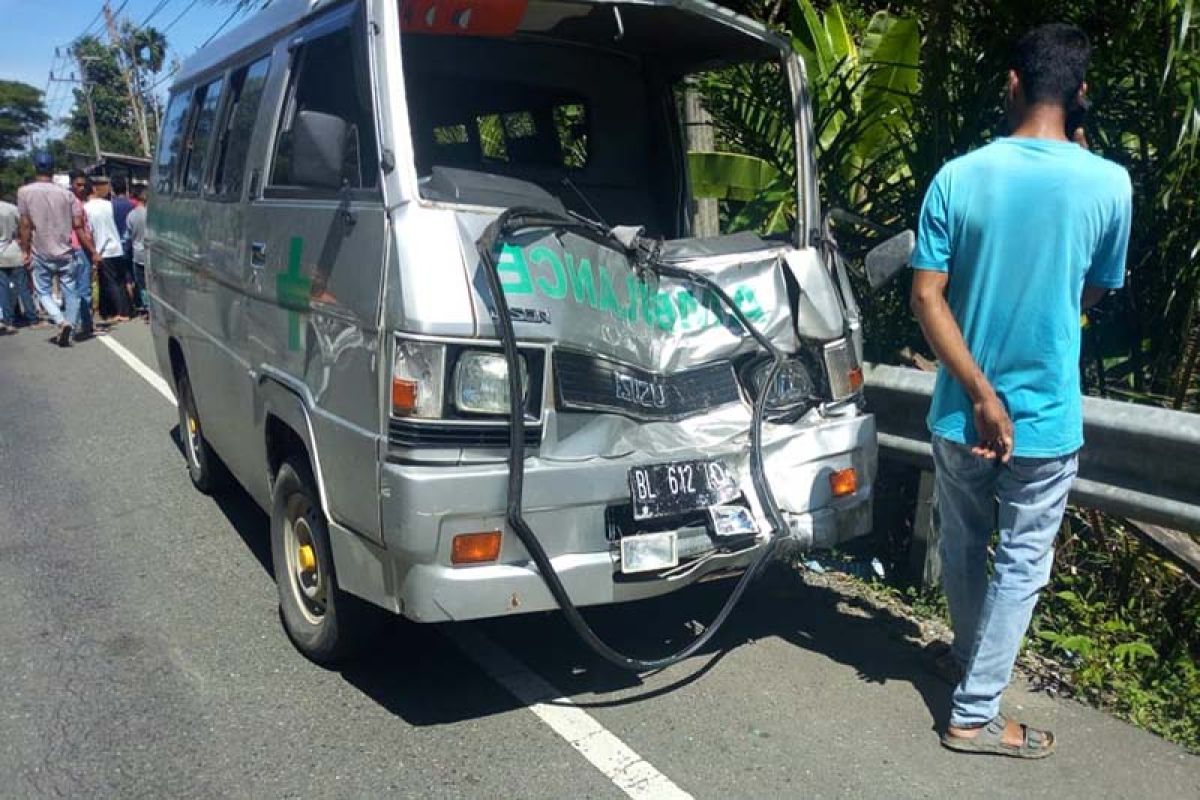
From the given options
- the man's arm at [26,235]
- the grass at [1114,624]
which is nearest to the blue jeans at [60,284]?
the man's arm at [26,235]

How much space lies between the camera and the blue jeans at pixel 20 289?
13555mm

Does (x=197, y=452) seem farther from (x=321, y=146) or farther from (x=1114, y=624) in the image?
(x=1114, y=624)

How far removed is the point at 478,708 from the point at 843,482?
156cm

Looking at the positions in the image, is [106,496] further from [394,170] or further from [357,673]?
[394,170]

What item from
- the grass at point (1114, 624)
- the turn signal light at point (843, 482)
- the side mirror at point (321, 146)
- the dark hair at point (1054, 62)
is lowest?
the grass at point (1114, 624)

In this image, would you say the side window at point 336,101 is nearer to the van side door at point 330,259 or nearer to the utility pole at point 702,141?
→ the van side door at point 330,259

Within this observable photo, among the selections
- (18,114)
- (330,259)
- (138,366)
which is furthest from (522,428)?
(18,114)

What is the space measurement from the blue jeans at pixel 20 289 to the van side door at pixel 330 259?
10.9 m

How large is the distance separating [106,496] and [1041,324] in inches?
213

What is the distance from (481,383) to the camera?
130 inches

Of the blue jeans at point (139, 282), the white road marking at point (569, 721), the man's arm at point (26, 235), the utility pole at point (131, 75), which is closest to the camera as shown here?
the white road marking at point (569, 721)

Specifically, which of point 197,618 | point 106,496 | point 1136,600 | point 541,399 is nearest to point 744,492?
point 541,399

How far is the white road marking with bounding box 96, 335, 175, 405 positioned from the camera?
31.7 feet

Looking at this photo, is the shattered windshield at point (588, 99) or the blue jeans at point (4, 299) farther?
the blue jeans at point (4, 299)
